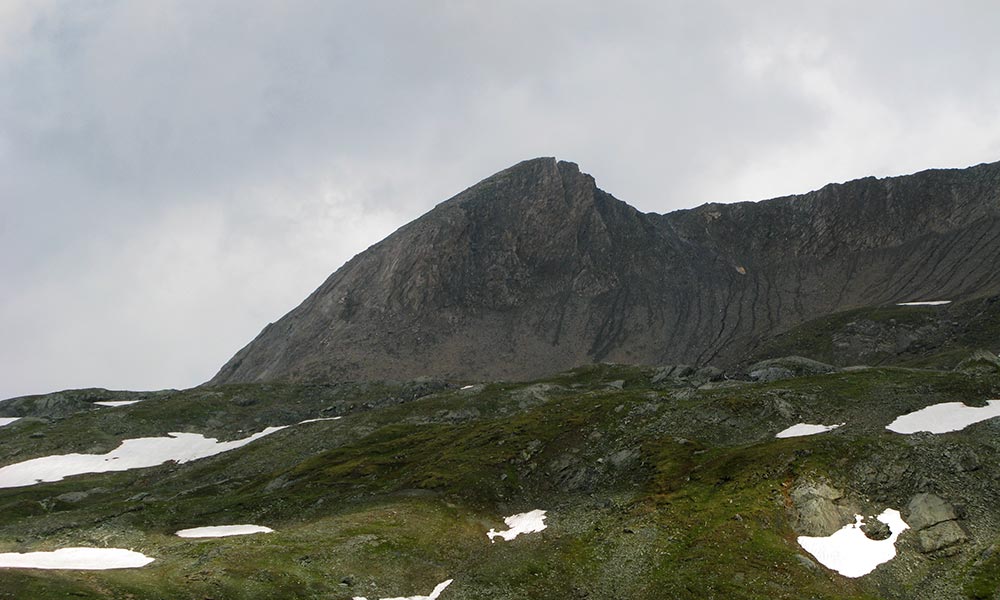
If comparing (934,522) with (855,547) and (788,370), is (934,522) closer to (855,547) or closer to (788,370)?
(855,547)

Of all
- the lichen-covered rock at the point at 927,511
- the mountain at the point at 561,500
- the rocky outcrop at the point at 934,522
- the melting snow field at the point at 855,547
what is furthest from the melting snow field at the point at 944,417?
the melting snow field at the point at 855,547

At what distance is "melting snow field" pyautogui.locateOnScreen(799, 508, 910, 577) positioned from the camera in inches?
1639

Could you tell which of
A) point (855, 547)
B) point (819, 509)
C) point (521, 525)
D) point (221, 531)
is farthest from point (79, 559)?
point (855, 547)

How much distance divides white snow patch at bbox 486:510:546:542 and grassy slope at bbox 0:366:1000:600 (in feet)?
4.03

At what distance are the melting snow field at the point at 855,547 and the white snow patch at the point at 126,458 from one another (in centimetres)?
8204

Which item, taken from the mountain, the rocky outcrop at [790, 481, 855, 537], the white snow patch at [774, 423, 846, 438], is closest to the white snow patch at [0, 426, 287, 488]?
the mountain

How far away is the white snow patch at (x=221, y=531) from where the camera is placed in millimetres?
55844

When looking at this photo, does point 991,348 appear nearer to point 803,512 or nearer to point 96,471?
point 803,512

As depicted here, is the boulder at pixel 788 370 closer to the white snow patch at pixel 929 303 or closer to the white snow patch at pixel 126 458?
the white snow patch at pixel 126 458

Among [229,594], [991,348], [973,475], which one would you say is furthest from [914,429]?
[991,348]

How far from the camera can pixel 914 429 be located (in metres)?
58.6

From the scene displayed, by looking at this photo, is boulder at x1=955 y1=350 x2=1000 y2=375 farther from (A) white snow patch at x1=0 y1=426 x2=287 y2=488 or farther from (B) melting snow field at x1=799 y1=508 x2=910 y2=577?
(A) white snow patch at x1=0 y1=426 x2=287 y2=488

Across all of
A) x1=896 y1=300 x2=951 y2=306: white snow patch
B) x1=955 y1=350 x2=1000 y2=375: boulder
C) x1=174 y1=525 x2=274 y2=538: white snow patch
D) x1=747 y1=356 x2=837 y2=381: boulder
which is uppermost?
x1=896 y1=300 x2=951 y2=306: white snow patch

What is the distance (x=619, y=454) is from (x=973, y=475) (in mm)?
28388
